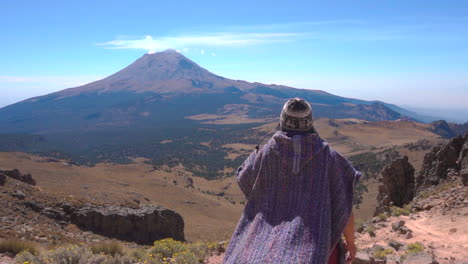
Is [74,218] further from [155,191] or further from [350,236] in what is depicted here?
[155,191]

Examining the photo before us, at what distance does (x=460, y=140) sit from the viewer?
15.2 m

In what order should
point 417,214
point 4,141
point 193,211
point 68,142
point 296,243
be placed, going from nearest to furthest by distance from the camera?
point 296,243
point 417,214
point 193,211
point 4,141
point 68,142

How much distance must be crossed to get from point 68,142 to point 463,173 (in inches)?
5427

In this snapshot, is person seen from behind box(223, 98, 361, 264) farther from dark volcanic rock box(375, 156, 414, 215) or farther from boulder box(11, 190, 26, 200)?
dark volcanic rock box(375, 156, 414, 215)

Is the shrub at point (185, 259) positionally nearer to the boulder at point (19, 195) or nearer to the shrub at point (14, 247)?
the shrub at point (14, 247)

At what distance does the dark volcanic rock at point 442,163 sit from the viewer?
1484 cm

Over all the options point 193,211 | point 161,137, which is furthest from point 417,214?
point 161,137

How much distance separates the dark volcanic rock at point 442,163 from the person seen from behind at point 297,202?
46.8ft

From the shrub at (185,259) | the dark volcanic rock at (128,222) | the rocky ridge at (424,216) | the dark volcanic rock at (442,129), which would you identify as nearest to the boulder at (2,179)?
the dark volcanic rock at (128,222)

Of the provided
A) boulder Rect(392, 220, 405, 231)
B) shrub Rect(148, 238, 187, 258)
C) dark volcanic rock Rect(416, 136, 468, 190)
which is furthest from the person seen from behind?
dark volcanic rock Rect(416, 136, 468, 190)

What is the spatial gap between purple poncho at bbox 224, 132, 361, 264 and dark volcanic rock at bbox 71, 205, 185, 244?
42.0 ft

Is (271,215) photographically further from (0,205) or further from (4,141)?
(4,141)

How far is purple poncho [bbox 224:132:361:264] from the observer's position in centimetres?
249

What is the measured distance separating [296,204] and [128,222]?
529 inches
